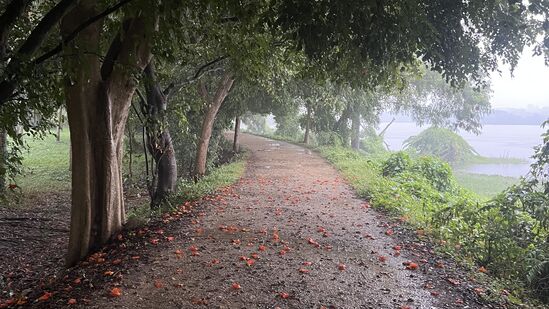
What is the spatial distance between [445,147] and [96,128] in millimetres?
31577

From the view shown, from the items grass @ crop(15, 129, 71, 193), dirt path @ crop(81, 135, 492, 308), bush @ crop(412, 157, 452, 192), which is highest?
bush @ crop(412, 157, 452, 192)

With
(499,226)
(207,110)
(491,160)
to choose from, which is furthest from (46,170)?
(491,160)

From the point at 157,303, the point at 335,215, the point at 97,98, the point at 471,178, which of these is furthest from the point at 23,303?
the point at 471,178

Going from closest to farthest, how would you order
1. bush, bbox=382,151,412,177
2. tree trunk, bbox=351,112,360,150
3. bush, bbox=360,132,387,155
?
bush, bbox=382,151,412,177
tree trunk, bbox=351,112,360,150
bush, bbox=360,132,387,155

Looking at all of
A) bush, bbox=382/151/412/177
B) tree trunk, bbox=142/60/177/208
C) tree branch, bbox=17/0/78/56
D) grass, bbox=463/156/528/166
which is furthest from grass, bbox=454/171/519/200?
tree branch, bbox=17/0/78/56

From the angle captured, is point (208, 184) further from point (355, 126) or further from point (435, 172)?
point (355, 126)

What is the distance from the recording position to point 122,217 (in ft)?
21.2

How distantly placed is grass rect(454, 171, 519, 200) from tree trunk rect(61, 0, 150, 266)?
2112cm

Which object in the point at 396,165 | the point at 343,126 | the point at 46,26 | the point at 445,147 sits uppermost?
the point at 46,26

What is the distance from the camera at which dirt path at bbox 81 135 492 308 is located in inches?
171

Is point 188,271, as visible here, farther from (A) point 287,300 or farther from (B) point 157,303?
(A) point 287,300

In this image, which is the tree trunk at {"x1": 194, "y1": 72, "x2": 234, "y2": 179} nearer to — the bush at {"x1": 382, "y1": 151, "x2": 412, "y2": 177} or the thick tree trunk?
the bush at {"x1": 382, "y1": 151, "x2": 412, "y2": 177}

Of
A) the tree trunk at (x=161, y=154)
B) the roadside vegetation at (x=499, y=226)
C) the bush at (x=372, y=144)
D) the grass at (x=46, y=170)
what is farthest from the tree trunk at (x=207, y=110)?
the bush at (x=372, y=144)

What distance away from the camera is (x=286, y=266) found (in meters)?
5.27
